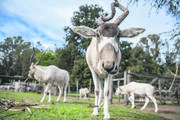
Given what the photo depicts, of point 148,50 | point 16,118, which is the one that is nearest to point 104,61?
point 16,118

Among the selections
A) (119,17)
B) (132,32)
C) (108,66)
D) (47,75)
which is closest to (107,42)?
(108,66)

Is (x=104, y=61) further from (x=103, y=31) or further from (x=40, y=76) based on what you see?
(x=40, y=76)

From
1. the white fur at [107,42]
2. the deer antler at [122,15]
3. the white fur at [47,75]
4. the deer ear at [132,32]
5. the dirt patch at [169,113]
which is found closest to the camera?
the white fur at [107,42]

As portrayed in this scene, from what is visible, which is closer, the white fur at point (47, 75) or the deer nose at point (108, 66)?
the deer nose at point (108, 66)

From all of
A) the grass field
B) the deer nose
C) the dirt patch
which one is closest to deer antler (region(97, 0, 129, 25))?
the deer nose

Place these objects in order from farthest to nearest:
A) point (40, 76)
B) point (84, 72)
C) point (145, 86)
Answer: point (84, 72)
point (145, 86)
point (40, 76)

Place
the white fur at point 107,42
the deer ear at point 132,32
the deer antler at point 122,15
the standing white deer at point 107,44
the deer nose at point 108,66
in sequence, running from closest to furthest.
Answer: the deer nose at point 108,66
the standing white deer at point 107,44
the white fur at point 107,42
the deer ear at point 132,32
the deer antler at point 122,15

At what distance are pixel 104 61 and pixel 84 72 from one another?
18099mm

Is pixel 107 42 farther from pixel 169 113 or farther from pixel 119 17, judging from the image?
pixel 169 113

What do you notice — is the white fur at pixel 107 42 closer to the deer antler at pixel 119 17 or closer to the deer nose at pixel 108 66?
the deer nose at pixel 108 66

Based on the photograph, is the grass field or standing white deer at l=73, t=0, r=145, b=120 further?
the grass field

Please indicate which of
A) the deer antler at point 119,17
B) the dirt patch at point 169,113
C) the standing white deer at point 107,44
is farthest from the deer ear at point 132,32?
the dirt patch at point 169,113

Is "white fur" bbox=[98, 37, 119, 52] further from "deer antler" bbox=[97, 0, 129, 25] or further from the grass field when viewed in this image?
the grass field

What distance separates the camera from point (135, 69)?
26.4 m
